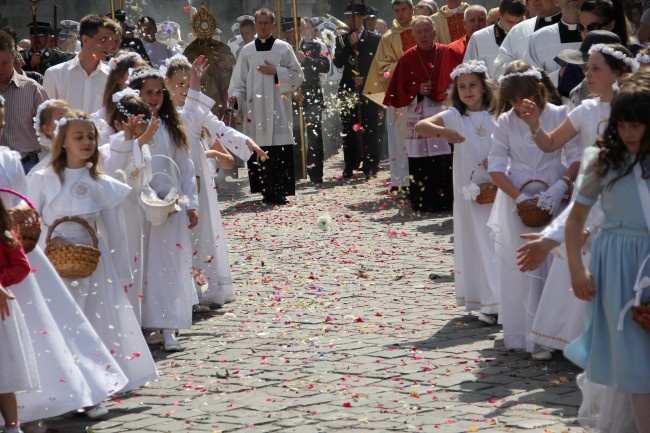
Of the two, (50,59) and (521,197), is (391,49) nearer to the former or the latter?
(50,59)

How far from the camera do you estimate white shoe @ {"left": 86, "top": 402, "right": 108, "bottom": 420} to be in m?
6.88

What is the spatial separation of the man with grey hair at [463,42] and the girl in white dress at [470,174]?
5693mm

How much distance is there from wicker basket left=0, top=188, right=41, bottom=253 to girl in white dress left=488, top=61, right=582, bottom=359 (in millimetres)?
2997

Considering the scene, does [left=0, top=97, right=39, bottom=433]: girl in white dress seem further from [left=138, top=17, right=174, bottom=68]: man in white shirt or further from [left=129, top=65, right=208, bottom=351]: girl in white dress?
[left=138, top=17, right=174, bottom=68]: man in white shirt

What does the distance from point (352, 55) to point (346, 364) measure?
1194 cm

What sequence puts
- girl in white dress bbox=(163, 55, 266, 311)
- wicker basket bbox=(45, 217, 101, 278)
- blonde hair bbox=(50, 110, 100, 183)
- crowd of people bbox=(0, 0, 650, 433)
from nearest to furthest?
crowd of people bbox=(0, 0, 650, 433), wicker basket bbox=(45, 217, 101, 278), blonde hair bbox=(50, 110, 100, 183), girl in white dress bbox=(163, 55, 266, 311)

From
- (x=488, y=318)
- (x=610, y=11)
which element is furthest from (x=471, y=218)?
(x=610, y=11)

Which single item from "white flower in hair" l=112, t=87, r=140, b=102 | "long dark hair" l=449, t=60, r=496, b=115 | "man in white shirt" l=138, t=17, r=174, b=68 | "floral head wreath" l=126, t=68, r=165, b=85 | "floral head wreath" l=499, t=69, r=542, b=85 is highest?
"man in white shirt" l=138, t=17, r=174, b=68

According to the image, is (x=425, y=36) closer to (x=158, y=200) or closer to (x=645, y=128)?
(x=158, y=200)

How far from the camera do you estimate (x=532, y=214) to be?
25.4ft

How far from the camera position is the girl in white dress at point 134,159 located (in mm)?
8031

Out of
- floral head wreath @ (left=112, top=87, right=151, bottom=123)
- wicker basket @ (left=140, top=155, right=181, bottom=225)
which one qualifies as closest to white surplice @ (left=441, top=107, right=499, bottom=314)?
wicker basket @ (left=140, top=155, right=181, bottom=225)

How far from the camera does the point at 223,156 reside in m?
9.92

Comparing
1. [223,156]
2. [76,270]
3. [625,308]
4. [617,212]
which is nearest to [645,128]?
[617,212]
